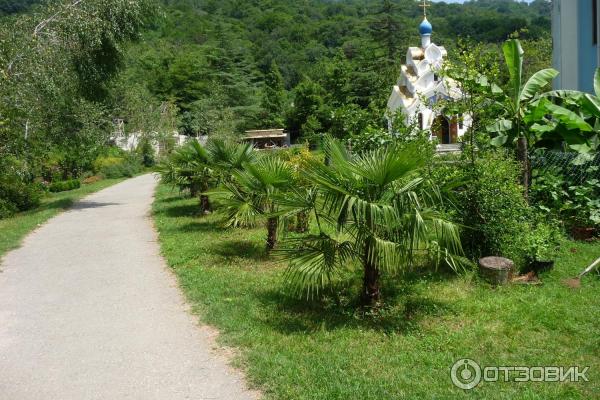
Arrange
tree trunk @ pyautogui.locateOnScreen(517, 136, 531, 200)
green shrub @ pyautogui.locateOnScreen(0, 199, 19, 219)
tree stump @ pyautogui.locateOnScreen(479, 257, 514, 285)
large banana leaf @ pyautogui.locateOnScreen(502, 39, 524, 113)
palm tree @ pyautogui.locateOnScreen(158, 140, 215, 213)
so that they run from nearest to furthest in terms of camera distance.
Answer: tree stump @ pyautogui.locateOnScreen(479, 257, 514, 285) → tree trunk @ pyautogui.locateOnScreen(517, 136, 531, 200) → large banana leaf @ pyautogui.locateOnScreen(502, 39, 524, 113) → palm tree @ pyautogui.locateOnScreen(158, 140, 215, 213) → green shrub @ pyautogui.locateOnScreen(0, 199, 19, 219)

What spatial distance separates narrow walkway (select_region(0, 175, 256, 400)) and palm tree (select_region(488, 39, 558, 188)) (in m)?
6.78

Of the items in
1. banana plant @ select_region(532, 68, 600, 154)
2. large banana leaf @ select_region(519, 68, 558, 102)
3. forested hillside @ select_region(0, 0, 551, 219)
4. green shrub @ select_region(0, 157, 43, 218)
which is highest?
forested hillside @ select_region(0, 0, 551, 219)

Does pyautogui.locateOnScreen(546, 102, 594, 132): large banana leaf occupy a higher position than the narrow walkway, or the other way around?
pyautogui.locateOnScreen(546, 102, 594, 132): large banana leaf

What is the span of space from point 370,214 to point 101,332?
3.54m

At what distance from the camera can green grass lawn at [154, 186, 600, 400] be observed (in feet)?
15.8

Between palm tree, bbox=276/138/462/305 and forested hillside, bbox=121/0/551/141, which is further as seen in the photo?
forested hillside, bbox=121/0/551/141

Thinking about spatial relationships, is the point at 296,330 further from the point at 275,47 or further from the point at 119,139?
the point at 275,47

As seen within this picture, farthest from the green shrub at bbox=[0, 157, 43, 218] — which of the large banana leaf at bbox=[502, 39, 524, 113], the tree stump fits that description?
the tree stump

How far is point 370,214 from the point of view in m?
5.91

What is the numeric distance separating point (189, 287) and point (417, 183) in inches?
156

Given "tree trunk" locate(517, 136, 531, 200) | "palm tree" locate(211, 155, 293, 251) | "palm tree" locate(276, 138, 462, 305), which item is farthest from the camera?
"tree trunk" locate(517, 136, 531, 200)

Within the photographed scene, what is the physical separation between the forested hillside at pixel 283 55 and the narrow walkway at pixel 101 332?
11187mm

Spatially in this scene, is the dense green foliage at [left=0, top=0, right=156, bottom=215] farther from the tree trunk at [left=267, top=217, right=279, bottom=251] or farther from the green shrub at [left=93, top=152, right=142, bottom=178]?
the green shrub at [left=93, top=152, right=142, bottom=178]

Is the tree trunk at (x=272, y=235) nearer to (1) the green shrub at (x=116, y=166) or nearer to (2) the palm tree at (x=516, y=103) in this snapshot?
(2) the palm tree at (x=516, y=103)
